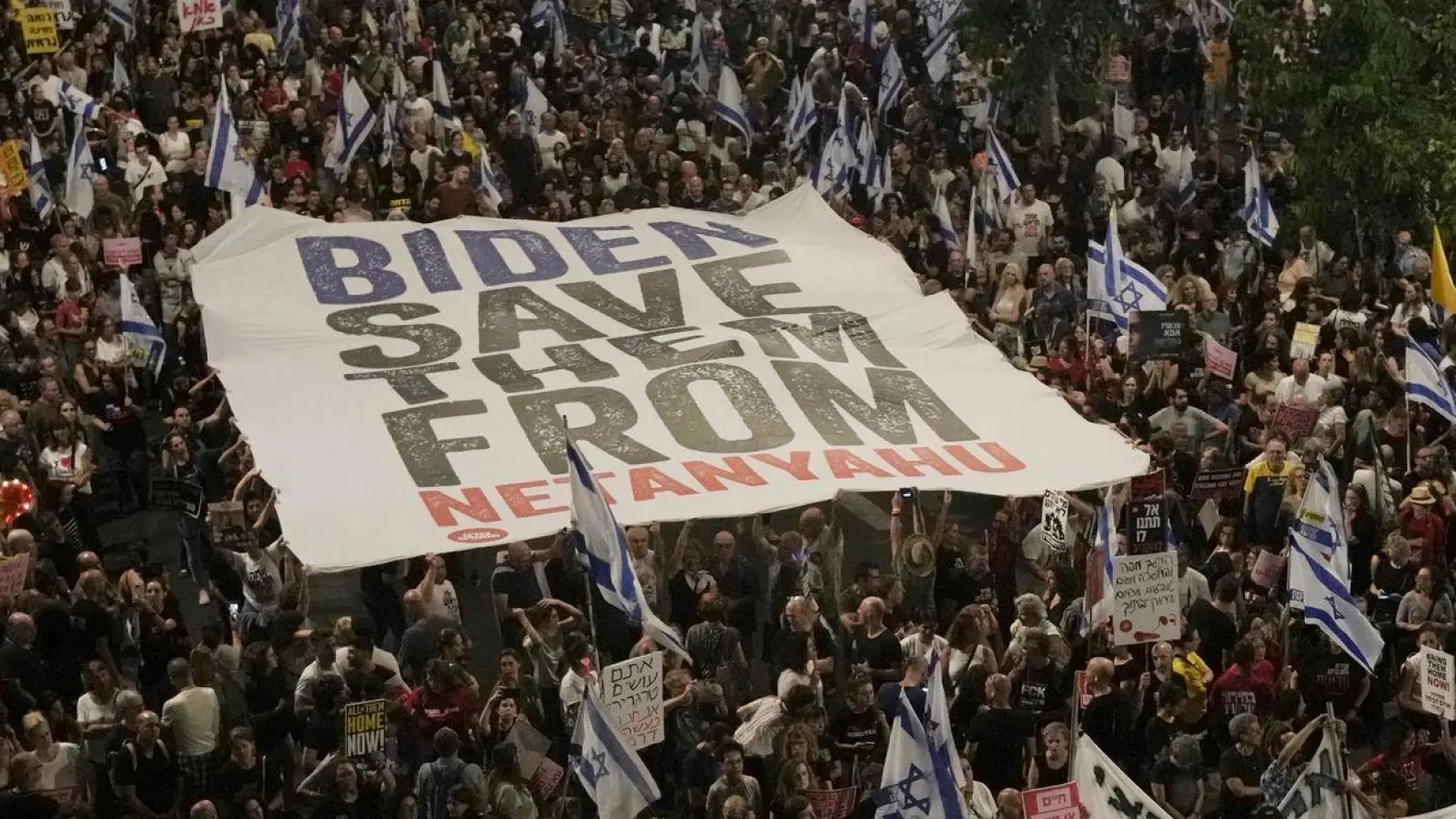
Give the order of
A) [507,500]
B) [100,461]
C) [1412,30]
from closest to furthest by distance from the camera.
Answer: [507,500], [100,461], [1412,30]

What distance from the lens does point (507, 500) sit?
17000 millimetres

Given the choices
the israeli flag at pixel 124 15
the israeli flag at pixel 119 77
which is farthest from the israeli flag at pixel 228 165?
the israeli flag at pixel 124 15

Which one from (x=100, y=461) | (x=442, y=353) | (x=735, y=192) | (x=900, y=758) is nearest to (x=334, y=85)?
(x=735, y=192)

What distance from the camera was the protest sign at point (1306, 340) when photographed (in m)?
22.2

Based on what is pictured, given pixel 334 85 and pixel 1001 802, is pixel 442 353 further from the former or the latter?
pixel 334 85

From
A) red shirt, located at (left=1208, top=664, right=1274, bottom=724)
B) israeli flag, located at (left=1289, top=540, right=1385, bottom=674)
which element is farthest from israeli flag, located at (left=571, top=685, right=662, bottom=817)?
israeli flag, located at (left=1289, top=540, right=1385, bottom=674)

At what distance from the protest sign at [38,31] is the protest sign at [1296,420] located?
14.1 meters

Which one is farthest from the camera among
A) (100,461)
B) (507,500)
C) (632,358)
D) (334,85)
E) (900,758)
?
(334,85)

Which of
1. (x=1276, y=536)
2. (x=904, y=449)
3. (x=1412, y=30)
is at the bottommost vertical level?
(x=1276, y=536)

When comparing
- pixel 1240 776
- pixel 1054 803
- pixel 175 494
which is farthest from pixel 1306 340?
pixel 175 494

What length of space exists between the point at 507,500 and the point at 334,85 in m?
12.5

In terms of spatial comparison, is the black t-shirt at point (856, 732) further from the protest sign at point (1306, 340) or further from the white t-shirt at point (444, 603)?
the protest sign at point (1306, 340)

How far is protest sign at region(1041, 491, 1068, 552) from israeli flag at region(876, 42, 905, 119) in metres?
11.4

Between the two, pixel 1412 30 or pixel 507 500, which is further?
pixel 1412 30
